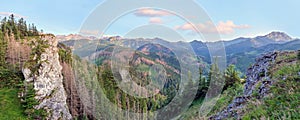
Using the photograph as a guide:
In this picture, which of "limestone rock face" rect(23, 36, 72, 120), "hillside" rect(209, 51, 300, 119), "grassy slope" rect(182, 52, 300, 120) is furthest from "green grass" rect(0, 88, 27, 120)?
"grassy slope" rect(182, 52, 300, 120)

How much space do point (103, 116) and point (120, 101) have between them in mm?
7181

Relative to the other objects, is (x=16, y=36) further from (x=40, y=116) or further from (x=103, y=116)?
(x=103, y=116)

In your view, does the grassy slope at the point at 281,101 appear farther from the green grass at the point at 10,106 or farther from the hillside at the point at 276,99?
the green grass at the point at 10,106

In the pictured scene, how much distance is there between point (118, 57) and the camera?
4225cm

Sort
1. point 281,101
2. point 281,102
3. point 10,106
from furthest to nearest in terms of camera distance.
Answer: point 10,106, point 281,101, point 281,102

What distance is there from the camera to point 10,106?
60688 millimetres

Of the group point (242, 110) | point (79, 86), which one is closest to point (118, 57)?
point (242, 110)

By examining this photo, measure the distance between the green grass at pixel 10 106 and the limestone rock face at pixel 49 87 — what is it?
4517 millimetres

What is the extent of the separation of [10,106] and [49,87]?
448 inches

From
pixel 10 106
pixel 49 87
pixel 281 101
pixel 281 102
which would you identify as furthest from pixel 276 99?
pixel 49 87

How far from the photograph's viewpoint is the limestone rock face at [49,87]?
64.9 meters

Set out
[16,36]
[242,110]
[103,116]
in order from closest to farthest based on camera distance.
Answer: [242,110], [103,116], [16,36]

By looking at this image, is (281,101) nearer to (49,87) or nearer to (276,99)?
(276,99)

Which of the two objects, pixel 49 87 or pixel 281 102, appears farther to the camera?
pixel 49 87
